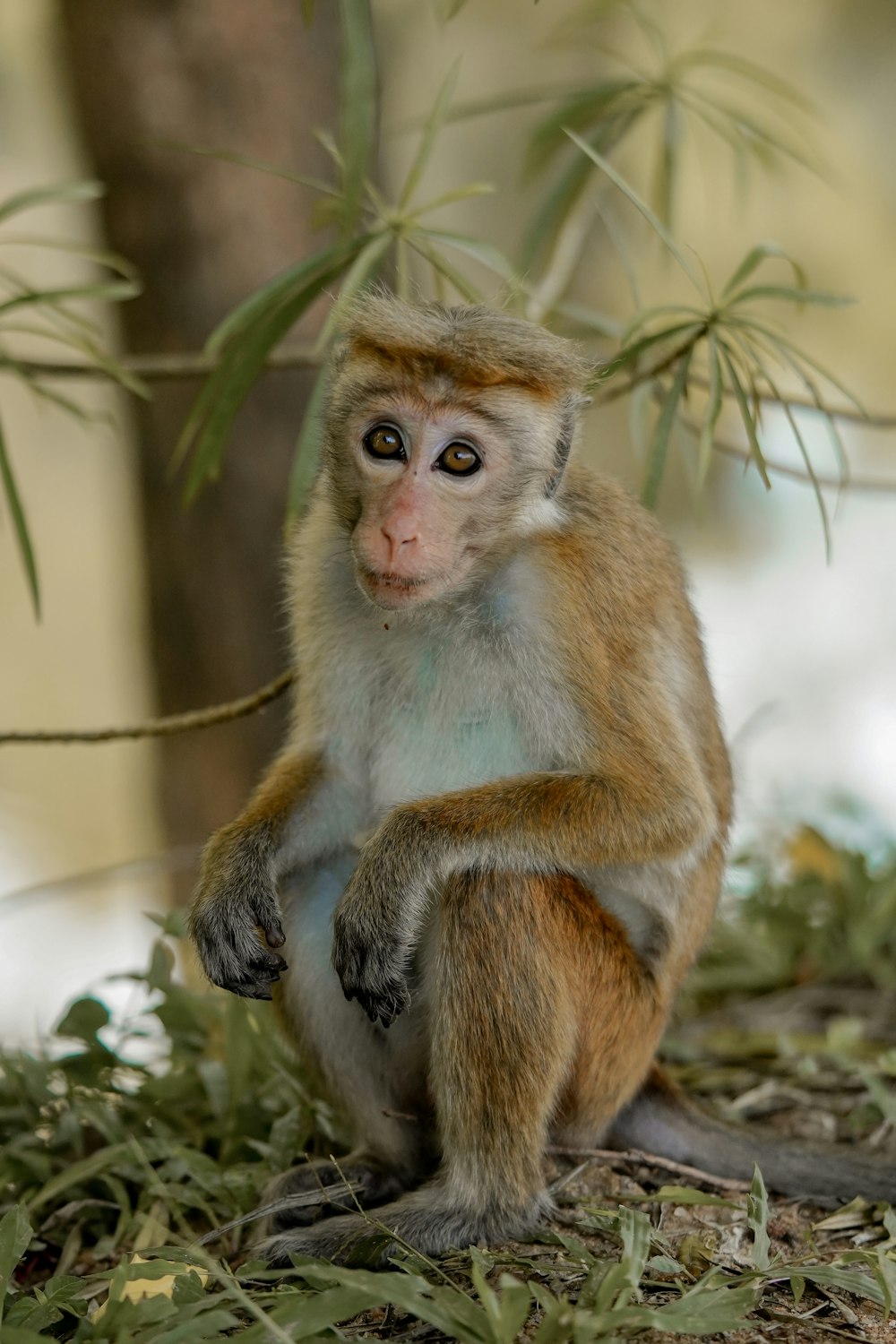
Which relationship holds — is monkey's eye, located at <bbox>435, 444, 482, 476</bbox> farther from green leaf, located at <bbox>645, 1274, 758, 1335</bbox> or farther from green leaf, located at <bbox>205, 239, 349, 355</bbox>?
green leaf, located at <bbox>645, 1274, 758, 1335</bbox>

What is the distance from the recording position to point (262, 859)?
3619mm

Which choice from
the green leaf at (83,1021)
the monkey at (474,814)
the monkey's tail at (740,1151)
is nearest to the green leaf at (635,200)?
the monkey at (474,814)

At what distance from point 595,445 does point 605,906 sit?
32.0 ft

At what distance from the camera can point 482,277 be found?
11.8 meters

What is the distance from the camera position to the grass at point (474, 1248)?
9.06 feet

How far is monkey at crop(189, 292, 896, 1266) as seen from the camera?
3248 mm

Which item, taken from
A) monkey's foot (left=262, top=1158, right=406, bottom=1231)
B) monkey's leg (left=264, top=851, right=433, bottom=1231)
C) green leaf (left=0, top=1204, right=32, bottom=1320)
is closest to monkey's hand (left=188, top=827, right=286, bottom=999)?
monkey's leg (left=264, top=851, right=433, bottom=1231)

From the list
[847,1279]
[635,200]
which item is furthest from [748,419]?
[847,1279]

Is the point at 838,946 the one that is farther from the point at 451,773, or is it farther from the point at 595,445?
the point at 595,445

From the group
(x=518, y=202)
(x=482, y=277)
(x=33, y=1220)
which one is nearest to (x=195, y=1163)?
(x=33, y=1220)

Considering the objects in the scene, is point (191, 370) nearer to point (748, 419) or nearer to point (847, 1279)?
point (748, 419)

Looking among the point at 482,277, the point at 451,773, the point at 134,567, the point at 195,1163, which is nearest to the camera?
the point at 451,773

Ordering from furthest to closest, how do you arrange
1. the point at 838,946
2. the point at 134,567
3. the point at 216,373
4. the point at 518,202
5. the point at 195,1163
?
the point at 518,202 < the point at 134,567 < the point at 838,946 < the point at 216,373 < the point at 195,1163

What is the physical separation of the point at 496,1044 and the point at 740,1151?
1.04 metres
